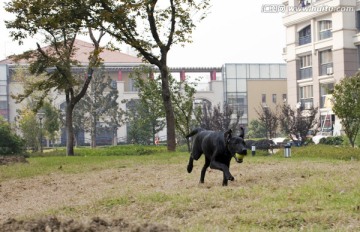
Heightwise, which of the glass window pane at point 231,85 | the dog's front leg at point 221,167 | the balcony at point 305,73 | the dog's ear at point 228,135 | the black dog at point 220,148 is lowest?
the dog's front leg at point 221,167

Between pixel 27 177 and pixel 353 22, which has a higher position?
pixel 353 22

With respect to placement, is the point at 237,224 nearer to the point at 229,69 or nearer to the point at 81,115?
the point at 81,115

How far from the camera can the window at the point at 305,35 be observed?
52.0 m

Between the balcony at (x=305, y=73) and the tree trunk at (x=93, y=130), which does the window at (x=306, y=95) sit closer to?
the balcony at (x=305, y=73)

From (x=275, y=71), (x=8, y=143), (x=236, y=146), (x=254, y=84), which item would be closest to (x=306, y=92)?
(x=8, y=143)

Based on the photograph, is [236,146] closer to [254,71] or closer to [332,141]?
[332,141]

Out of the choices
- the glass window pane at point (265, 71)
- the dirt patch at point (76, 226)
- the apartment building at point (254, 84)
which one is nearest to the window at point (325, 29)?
the apartment building at point (254, 84)

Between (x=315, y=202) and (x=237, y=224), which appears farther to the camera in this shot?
(x=315, y=202)

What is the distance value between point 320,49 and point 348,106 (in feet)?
73.6

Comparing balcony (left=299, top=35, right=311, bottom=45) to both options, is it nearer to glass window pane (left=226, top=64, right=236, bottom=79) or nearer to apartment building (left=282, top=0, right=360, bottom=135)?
apartment building (left=282, top=0, right=360, bottom=135)

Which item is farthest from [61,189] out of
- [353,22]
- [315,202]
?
[353,22]

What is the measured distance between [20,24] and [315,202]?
23.3 m

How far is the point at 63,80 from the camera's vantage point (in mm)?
30953

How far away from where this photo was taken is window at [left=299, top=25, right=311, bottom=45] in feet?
171
